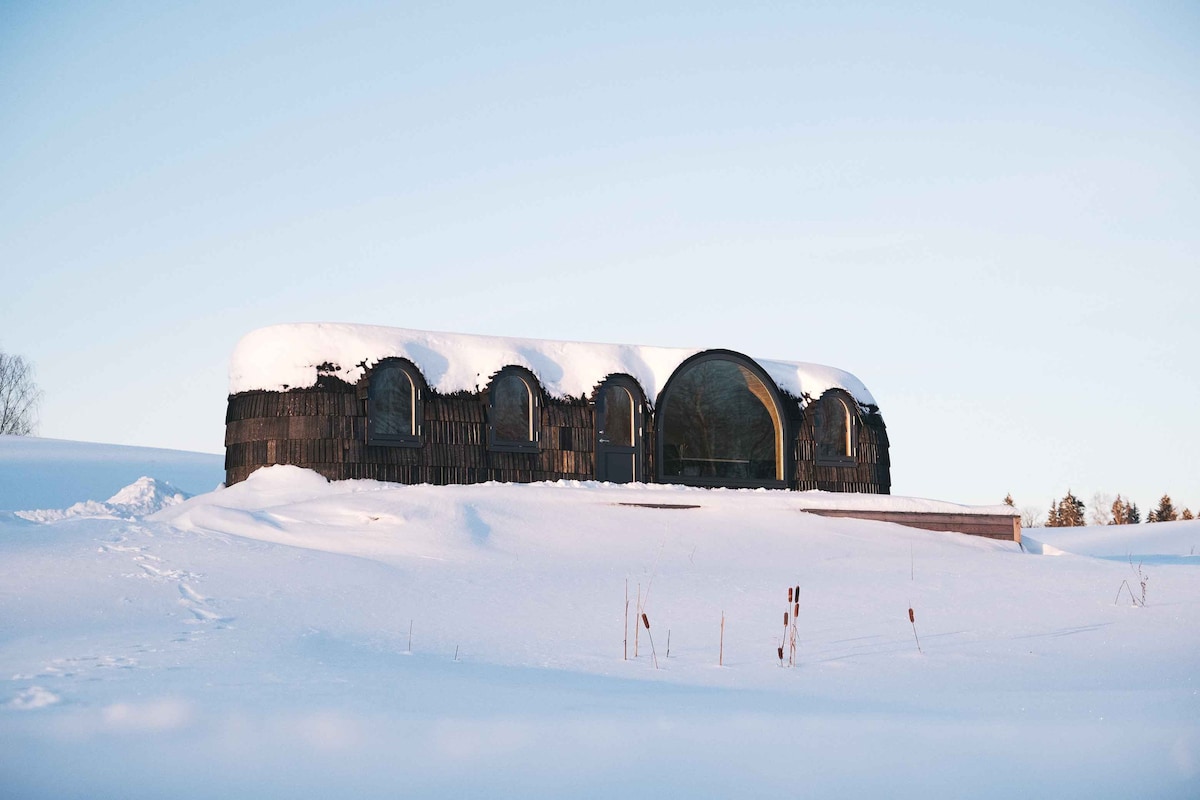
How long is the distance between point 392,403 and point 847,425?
25.0 ft

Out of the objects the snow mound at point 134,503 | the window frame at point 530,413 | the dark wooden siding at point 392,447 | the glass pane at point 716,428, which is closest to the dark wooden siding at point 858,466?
the glass pane at point 716,428

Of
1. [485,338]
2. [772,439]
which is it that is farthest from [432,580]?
[772,439]

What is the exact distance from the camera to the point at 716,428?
774 inches

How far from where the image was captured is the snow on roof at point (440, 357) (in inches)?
602

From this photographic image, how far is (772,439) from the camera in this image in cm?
1880

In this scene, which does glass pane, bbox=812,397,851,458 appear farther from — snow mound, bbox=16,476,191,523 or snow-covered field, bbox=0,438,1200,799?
snow mound, bbox=16,476,191,523

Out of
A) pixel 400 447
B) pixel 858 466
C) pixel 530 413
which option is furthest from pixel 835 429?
pixel 400 447

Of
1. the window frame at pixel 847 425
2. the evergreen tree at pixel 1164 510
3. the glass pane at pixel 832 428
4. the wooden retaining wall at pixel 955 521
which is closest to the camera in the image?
the wooden retaining wall at pixel 955 521

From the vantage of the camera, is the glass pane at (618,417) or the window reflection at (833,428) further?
the window reflection at (833,428)

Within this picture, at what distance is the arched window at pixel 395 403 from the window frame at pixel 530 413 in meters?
1.02

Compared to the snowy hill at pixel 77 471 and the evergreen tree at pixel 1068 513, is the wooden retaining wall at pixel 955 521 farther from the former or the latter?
the evergreen tree at pixel 1068 513

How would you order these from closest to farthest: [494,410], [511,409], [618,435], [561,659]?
1. [561,659]
2. [494,410]
3. [511,409]
4. [618,435]

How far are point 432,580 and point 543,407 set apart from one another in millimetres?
7045

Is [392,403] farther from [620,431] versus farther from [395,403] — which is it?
[620,431]
